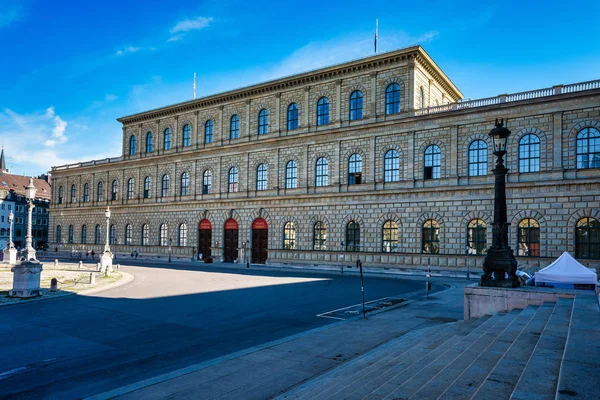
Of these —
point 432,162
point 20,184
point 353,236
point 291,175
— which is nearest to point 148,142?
point 291,175

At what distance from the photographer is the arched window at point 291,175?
46297mm

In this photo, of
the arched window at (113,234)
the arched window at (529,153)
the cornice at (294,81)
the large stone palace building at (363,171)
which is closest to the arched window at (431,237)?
the large stone palace building at (363,171)

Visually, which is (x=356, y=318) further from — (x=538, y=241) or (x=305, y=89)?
(x=305, y=89)

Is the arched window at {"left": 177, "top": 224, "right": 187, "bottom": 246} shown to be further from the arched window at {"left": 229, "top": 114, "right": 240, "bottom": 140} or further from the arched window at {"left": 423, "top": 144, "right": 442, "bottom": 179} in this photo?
the arched window at {"left": 423, "top": 144, "right": 442, "bottom": 179}

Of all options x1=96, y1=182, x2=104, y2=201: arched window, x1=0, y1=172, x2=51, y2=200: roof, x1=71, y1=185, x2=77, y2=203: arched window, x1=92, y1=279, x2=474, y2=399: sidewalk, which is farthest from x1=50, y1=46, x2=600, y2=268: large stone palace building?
x1=0, y1=172, x2=51, y2=200: roof

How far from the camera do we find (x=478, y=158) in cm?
3631

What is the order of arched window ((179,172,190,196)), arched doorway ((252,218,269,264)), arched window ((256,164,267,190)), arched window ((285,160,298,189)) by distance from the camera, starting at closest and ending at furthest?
arched window ((285,160,298,189)), arched doorway ((252,218,269,264)), arched window ((256,164,267,190)), arched window ((179,172,190,196))

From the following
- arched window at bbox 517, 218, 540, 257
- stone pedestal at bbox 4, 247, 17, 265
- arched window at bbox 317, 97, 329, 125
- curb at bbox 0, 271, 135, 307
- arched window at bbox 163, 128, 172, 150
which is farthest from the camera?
arched window at bbox 163, 128, 172, 150

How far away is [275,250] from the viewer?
46.5 metres

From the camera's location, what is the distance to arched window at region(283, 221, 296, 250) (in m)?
45.7

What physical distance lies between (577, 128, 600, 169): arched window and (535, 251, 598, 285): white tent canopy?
1603cm

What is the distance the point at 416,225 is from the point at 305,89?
18485 millimetres

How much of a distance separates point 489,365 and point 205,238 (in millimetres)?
47891

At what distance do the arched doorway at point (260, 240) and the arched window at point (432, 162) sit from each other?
18169 millimetres
